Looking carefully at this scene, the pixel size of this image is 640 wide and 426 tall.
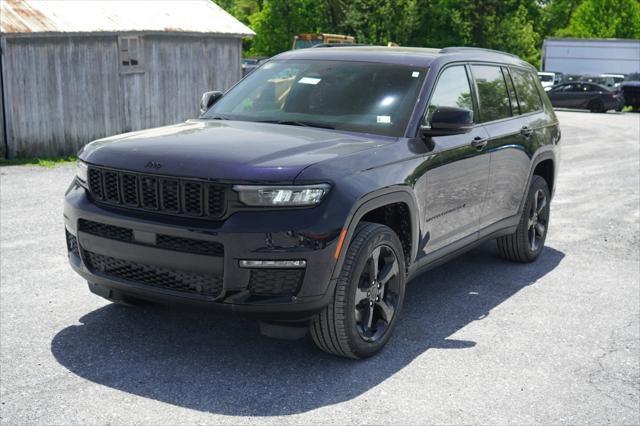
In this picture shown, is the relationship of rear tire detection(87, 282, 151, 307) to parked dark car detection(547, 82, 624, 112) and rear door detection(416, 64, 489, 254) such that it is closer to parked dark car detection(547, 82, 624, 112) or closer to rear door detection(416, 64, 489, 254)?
rear door detection(416, 64, 489, 254)

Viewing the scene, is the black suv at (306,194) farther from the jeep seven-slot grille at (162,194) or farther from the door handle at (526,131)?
the door handle at (526,131)

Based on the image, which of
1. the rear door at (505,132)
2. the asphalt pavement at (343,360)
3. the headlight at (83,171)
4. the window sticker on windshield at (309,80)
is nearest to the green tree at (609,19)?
the rear door at (505,132)

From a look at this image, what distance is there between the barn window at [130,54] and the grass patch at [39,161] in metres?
2.74

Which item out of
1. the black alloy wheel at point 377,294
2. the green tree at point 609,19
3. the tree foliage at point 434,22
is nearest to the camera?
the black alloy wheel at point 377,294

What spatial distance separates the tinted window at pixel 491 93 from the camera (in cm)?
670

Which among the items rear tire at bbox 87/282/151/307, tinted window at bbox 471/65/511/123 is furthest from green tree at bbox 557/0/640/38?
rear tire at bbox 87/282/151/307

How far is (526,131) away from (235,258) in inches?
148

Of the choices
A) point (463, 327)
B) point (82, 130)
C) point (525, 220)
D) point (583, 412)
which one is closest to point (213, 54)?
point (82, 130)

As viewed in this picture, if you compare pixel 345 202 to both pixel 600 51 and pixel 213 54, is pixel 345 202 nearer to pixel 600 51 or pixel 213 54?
pixel 213 54

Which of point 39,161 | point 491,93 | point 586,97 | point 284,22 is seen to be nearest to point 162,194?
point 491,93

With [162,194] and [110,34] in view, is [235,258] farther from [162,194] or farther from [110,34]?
[110,34]

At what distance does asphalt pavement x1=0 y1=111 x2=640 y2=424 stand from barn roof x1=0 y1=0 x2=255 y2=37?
30.6 ft

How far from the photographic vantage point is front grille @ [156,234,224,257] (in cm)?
453

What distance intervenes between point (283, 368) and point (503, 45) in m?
49.2
